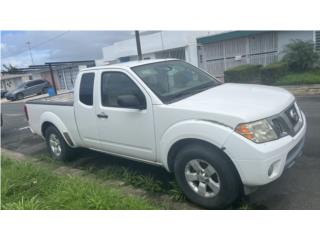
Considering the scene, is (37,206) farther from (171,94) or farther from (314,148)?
(314,148)

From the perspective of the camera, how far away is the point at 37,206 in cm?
360

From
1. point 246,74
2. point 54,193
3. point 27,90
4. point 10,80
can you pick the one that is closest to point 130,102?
point 54,193

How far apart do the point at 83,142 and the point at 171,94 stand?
2017 mm

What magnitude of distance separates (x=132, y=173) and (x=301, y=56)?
12588 mm

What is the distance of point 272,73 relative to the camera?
45.2 ft

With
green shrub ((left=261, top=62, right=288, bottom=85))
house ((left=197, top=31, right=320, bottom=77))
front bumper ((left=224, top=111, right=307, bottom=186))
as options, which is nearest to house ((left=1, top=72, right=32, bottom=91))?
house ((left=197, top=31, right=320, bottom=77))

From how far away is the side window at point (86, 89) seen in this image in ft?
15.6

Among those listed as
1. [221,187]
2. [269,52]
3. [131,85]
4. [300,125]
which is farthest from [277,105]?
[269,52]

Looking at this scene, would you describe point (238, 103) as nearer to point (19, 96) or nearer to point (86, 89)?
point (86, 89)

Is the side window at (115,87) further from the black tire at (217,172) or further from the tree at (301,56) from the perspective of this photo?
the tree at (301,56)

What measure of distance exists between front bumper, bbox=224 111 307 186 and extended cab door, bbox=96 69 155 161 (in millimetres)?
1174

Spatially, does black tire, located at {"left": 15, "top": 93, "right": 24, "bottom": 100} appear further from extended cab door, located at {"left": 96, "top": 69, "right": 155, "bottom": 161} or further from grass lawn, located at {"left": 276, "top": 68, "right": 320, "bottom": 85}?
extended cab door, located at {"left": 96, "top": 69, "right": 155, "bottom": 161}

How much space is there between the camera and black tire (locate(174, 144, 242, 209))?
3225mm

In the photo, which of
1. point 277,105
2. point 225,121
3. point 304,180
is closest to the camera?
point 225,121
